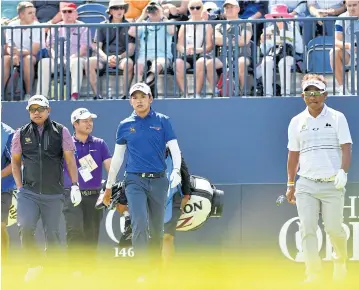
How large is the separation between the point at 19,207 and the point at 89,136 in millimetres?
1568

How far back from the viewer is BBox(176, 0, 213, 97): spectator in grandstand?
530 inches

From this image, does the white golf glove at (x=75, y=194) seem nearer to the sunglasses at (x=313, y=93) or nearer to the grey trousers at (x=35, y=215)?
the grey trousers at (x=35, y=215)

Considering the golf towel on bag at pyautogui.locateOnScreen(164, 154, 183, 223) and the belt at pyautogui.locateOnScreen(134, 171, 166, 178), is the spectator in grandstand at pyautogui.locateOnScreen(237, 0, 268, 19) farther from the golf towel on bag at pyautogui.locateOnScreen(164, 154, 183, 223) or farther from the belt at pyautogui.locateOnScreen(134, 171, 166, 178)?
the belt at pyautogui.locateOnScreen(134, 171, 166, 178)

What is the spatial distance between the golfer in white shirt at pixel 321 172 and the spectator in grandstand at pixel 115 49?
11.3 feet

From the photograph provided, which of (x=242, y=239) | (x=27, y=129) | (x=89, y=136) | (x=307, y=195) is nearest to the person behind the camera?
(x=307, y=195)

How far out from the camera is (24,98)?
13875 mm

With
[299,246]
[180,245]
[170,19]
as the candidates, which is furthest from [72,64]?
[299,246]

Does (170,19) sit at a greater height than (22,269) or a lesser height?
greater

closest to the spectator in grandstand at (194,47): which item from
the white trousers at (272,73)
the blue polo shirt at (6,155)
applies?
the white trousers at (272,73)

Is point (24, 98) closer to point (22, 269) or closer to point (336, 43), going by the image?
point (22, 269)

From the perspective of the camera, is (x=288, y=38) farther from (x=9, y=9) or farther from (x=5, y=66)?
(x=9, y=9)

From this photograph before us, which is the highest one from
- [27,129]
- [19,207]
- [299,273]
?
[27,129]

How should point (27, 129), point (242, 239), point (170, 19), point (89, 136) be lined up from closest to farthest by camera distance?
point (27, 129), point (89, 136), point (242, 239), point (170, 19)

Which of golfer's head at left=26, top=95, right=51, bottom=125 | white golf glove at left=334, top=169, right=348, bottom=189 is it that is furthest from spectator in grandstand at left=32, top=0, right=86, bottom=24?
white golf glove at left=334, top=169, right=348, bottom=189
